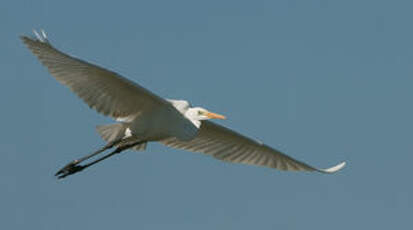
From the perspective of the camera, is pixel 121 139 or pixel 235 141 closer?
pixel 121 139

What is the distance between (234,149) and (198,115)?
1894mm

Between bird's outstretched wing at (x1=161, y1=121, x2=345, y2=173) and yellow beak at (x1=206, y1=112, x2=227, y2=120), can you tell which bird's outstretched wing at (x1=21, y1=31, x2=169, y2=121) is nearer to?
yellow beak at (x1=206, y1=112, x2=227, y2=120)

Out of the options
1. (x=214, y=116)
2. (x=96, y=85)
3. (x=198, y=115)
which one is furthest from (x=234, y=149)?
(x=96, y=85)

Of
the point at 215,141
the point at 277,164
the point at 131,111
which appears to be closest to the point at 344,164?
Answer: the point at 277,164

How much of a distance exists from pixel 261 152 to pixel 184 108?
2.36 m

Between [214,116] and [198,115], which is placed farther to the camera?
[214,116]

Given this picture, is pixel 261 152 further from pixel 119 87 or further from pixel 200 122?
pixel 119 87

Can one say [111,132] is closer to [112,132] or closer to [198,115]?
[112,132]

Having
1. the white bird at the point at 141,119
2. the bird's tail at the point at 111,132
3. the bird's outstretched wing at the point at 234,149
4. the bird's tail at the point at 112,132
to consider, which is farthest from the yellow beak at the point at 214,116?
the bird's tail at the point at 111,132

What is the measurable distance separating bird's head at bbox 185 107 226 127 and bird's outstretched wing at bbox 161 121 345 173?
1086 millimetres

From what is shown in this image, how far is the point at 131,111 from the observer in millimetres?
13836

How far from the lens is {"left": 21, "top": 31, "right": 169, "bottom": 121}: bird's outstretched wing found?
1255 cm

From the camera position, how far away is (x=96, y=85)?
13.2 meters

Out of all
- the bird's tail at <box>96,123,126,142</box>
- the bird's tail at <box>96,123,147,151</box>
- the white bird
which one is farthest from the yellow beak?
the bird's tail at <box>96,123,126,142</box>
